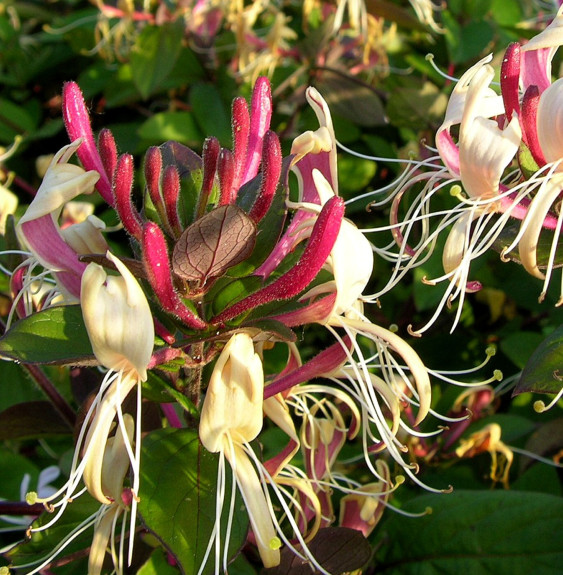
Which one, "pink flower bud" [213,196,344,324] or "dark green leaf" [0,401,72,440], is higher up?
"pink flower bud" [213,196,344,324]

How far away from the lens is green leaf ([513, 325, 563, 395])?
667 millimetres

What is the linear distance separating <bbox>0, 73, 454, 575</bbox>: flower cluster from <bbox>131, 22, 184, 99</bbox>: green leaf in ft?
2.78

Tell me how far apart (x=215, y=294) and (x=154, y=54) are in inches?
41.0

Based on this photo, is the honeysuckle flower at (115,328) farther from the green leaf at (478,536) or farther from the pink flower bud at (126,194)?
the green leaf at (478,536)

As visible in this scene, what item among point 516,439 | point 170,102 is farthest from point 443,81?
point 516,439

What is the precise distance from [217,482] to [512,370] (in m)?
0.76

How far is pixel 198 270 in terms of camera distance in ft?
2.15

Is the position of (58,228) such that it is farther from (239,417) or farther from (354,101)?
(354,101)

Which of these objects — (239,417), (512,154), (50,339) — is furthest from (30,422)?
(512,154)

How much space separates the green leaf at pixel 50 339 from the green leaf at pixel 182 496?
114 mm

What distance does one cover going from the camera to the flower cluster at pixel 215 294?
0.62 meters

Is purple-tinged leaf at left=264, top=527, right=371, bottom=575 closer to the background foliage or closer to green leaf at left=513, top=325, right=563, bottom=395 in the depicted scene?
the background foliage

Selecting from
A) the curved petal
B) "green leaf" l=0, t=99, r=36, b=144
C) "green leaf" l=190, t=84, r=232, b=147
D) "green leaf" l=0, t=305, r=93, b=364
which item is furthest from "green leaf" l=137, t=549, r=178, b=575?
"green leaf" l=0, t=99, r=36, b=144

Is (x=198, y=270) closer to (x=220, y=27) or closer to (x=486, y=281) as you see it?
(x=486, y=281)
